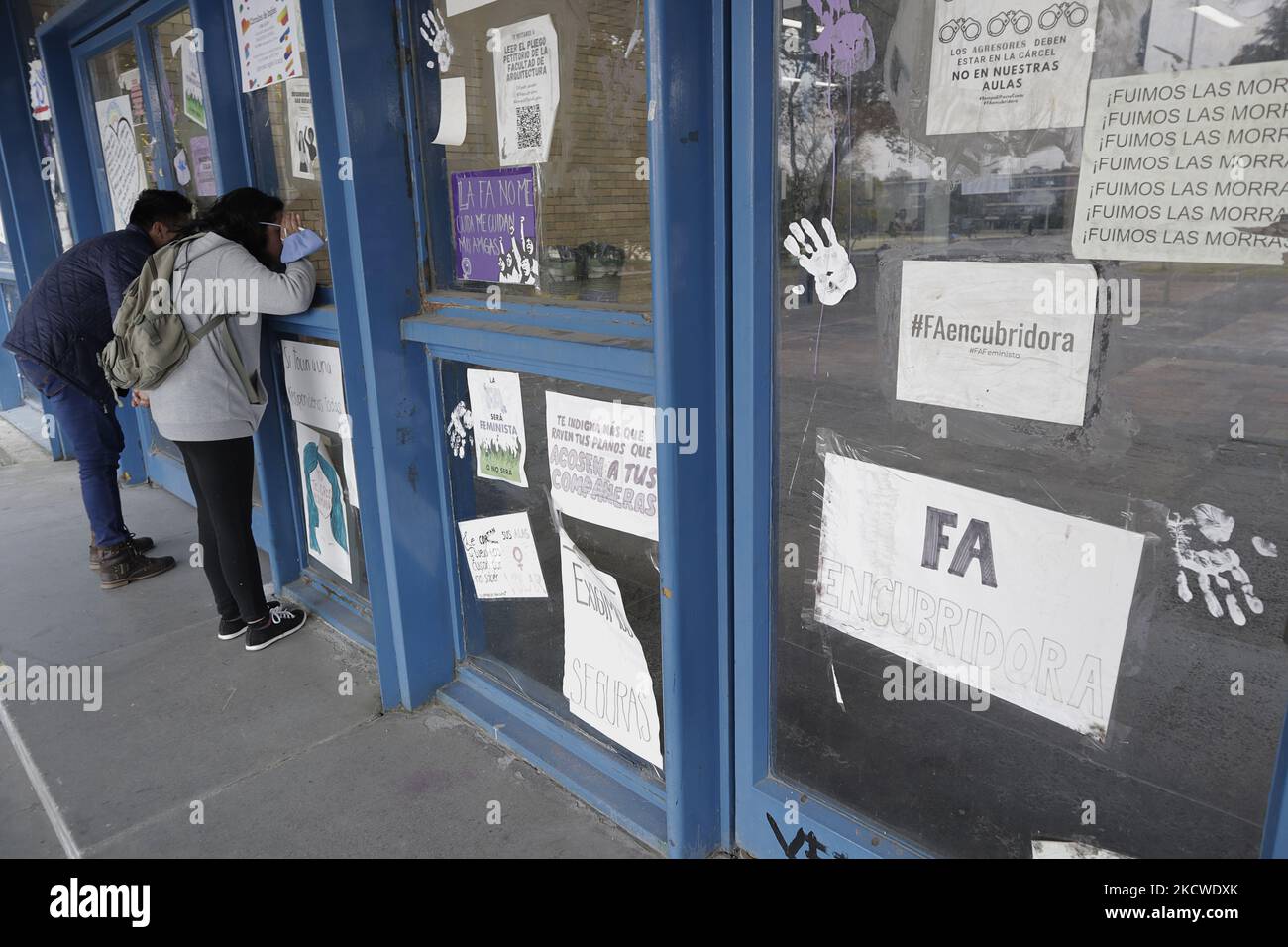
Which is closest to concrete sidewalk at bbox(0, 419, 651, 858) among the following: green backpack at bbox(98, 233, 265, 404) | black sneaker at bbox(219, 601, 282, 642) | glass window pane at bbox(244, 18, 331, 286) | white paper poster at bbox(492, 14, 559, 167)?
black sneaker at bbox(219, 601, 282, 642)

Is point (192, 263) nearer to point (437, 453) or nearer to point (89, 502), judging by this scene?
point (437, 453)

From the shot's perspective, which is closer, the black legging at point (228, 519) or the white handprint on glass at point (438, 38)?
the white handprint on glass at point (438, 38)

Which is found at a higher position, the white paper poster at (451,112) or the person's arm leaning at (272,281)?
the white paper poster at (451,112)

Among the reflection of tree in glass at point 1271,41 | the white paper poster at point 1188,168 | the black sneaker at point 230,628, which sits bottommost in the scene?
the black sneaker at point 230,628

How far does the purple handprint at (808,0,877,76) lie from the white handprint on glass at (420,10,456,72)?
1.34 metres

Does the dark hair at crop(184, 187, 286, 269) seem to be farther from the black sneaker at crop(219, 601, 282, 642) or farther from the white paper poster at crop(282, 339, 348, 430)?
the black sneaker at crop(219, 601, 282, 642)

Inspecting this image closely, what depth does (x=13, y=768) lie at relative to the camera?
3.01 meters

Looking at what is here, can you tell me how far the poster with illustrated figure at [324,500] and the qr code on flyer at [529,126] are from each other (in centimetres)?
184

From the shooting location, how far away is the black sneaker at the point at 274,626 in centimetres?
375

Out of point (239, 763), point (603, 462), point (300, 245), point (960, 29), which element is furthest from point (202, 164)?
point (960, 29)

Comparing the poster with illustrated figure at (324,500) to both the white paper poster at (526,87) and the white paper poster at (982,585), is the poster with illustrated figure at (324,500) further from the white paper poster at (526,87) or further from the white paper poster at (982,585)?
the white paper poster at (982,585)

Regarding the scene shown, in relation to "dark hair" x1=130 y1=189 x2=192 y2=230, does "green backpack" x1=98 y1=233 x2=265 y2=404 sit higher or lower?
lower

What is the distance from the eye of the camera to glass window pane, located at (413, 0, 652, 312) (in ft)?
7.02

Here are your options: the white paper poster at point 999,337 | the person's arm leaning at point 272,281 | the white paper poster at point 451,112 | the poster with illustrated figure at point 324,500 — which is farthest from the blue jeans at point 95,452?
the white paper poster at point 999,337
